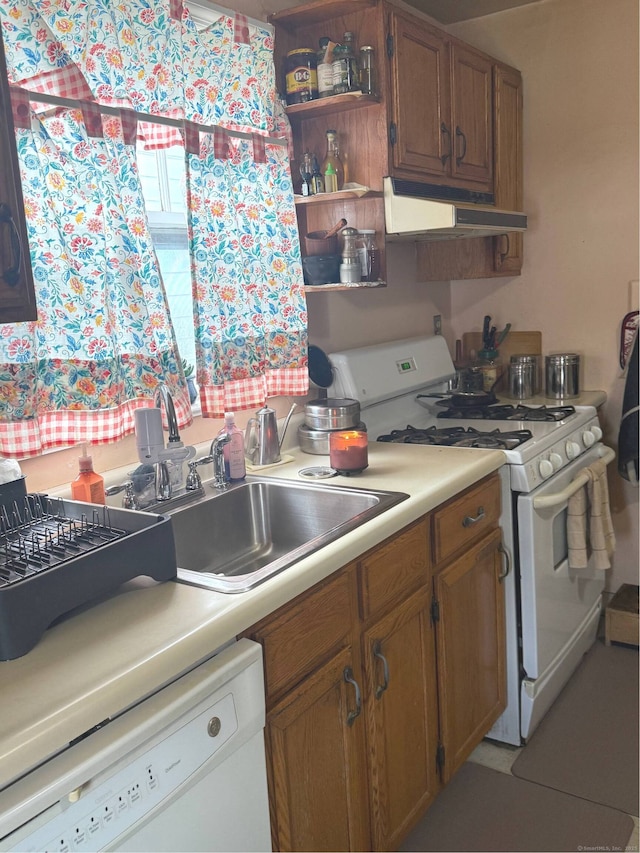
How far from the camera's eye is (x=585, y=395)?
3.14 m

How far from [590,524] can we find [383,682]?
1.27 meters

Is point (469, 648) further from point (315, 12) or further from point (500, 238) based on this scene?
point (315, 12)

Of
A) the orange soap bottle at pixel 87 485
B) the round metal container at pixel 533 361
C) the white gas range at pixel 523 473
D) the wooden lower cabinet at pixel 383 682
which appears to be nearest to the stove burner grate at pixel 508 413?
the white gas range at pixel 523 473

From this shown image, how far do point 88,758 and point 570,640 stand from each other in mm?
2068

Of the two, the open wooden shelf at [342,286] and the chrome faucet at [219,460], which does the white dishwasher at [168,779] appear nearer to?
the chrome faucet at [219,460]

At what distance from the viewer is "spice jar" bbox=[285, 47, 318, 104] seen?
229 cm

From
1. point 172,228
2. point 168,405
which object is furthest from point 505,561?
point 172,228

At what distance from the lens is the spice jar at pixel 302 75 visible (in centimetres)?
229

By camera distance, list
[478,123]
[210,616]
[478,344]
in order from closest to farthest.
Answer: [210,616], [478,123], [478,344]

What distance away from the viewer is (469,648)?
2.16m

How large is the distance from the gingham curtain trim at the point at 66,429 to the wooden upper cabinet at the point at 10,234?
421mm

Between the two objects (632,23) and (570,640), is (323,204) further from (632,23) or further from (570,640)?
(570,640)

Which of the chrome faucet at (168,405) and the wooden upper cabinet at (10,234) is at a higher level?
the wooden upper cabinet at (10,234)

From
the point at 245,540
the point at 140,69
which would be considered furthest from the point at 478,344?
the point at 140,69
